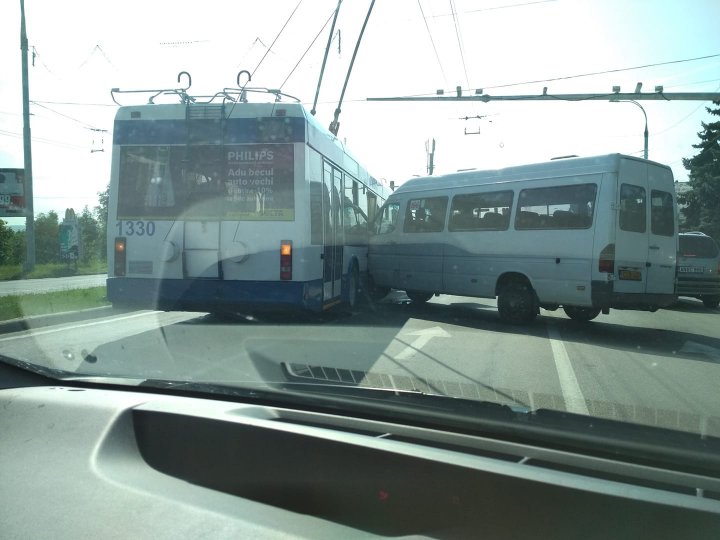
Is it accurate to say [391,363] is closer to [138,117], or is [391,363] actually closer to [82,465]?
[82,465]

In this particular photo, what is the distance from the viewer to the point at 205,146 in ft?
28.2

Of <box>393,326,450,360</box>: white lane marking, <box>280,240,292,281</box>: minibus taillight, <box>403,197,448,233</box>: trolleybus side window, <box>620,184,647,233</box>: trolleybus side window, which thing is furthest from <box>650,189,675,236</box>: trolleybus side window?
<box>280,240,292,281</box>: minibus taillight

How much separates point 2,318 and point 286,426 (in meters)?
8.71

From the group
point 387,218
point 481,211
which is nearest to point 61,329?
point 387,218

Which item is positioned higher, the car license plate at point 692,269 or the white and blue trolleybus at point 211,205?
the white and blue trolleybus at point 211,205

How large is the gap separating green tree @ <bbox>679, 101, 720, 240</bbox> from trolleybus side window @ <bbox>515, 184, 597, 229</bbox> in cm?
3653

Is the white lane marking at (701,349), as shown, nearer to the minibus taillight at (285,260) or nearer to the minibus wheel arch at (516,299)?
the minibus wheel arch at (516,299)

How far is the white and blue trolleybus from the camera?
8.57 meters

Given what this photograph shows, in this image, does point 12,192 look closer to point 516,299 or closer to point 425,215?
point 425,215

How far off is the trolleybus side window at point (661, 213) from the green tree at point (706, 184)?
116 feet

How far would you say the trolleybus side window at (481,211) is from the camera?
1127 cm

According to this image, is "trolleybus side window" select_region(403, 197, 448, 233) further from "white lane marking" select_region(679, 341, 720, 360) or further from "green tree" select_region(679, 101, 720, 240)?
"green tree" select_region(679, 101, 720, 240)

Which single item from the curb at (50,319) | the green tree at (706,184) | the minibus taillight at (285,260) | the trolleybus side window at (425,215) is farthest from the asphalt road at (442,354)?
the green tree at (706,184)

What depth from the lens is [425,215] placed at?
12984mm
